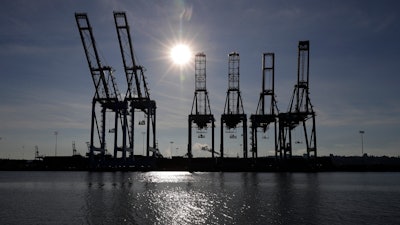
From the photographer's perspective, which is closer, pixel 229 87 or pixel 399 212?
pixel 399 212

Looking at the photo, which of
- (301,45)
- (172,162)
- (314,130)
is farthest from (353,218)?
(172,162)

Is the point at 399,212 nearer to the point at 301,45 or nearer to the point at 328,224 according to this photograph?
the point at 328,224

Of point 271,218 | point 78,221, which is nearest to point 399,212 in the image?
point 271,218

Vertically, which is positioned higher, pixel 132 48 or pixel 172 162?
pixel 132 48

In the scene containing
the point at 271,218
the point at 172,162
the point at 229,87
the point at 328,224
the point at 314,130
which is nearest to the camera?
the point at 328,224

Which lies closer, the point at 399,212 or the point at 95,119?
the point at 399,212

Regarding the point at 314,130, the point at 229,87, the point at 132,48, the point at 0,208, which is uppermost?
the point at 132,48

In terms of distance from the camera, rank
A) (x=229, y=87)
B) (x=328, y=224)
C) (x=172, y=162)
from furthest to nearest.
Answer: (x=172, y=162), (x=229, y=87), (x=328, y=224)

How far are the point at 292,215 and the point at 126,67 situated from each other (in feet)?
282

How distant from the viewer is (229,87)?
4469 inches

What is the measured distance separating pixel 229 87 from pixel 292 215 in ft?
278

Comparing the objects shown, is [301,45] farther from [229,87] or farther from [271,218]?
[271,218]

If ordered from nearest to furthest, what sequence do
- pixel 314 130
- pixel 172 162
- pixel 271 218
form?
pixel 271 218 < pixel 314 130 < pixel 172 162

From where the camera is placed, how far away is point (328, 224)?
87.3ft
